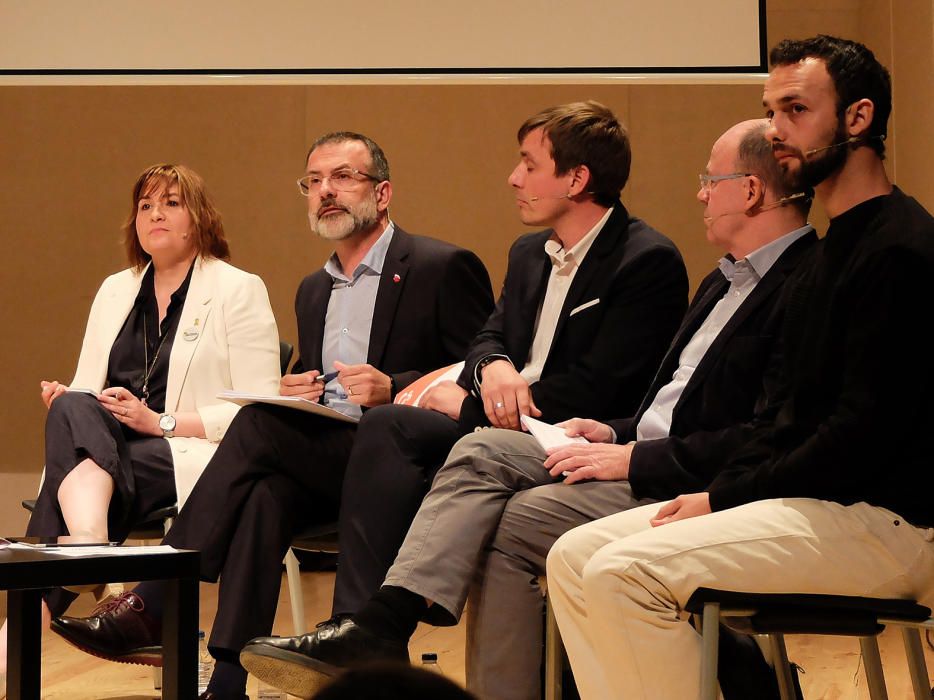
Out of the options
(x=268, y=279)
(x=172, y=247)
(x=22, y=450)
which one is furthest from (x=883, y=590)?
(x=22, y=450)

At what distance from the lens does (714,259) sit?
564cm

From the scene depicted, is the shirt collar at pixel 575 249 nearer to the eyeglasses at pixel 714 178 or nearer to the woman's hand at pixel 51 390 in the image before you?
the eyeglasses at pixel 714 178

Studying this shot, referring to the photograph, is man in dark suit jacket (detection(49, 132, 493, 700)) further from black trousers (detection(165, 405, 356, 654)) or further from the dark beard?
the dark beard

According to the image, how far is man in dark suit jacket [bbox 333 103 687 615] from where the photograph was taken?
2.49 meters

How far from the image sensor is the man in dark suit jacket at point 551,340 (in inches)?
97.9

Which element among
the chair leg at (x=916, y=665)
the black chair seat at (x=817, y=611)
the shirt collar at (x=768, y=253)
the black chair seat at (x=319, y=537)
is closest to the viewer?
the black chair seat at (x=817, y=611)

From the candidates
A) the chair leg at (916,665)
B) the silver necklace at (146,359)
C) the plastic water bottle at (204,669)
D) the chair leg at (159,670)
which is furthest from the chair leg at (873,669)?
the silver necklace at (146,359)

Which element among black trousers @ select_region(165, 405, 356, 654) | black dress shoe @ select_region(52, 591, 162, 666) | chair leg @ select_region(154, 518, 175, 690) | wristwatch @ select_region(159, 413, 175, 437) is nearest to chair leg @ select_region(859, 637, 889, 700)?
black trousers @ select_region(165, 405, 356, 654)

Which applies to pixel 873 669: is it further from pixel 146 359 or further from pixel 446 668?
pixel 146 359

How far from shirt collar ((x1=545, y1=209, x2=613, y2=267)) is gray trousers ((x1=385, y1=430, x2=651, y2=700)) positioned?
62 centimetres

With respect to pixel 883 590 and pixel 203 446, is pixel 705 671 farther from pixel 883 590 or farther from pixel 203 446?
pixel 203 446

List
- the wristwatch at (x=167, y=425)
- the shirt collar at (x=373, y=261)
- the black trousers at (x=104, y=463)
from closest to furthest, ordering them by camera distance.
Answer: the black trousers at (x=104, y=463) < the wristwatch at (x=167, y=425) < the shirt collar at (x=373, y=261)

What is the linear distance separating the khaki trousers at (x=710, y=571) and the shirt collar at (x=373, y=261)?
1624 millimetres

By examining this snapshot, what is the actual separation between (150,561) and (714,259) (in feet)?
13.5
